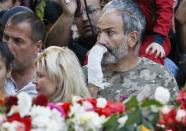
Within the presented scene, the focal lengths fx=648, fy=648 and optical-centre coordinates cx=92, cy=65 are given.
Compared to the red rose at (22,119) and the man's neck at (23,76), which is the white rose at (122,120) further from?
the man's neck at (23,76)

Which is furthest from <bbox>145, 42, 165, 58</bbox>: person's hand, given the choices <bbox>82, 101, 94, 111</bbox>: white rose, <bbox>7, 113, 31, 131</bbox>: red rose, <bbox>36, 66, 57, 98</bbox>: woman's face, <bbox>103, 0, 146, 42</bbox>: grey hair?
<bbox>7, 113, 31, 131</bbox>: red rose

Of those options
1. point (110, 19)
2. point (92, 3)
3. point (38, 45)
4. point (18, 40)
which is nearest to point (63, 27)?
point (92, 3)

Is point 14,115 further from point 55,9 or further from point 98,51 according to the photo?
point 55,9

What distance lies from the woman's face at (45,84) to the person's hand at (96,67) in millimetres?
484

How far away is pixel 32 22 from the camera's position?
5047mm

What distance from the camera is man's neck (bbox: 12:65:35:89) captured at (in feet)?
16.1

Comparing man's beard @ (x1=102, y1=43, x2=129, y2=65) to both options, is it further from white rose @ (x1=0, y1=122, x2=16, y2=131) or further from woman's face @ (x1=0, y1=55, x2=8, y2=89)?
white rose @ (x1=0, y1=122, x2=16, y2=131)

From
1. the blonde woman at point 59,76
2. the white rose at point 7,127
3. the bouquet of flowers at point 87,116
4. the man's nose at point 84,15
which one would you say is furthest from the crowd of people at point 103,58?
the white rose at point 7,127

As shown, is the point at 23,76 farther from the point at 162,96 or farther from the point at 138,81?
the point at 162,96

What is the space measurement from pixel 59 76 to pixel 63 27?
1540 millimetres

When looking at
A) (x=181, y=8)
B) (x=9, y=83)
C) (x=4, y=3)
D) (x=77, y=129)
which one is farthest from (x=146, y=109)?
(x=4, y=3)

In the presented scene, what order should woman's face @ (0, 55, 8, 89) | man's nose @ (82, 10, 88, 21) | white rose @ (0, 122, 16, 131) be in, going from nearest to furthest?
white rose @ (0, 122, 16, 131), woman's face @ (0, 55, 8, 89), man's nose @ (82, 10, 88, 21)

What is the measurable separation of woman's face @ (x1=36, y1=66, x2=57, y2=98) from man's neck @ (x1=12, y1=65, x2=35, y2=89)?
2.47 feet

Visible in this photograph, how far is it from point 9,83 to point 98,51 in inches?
28.0
